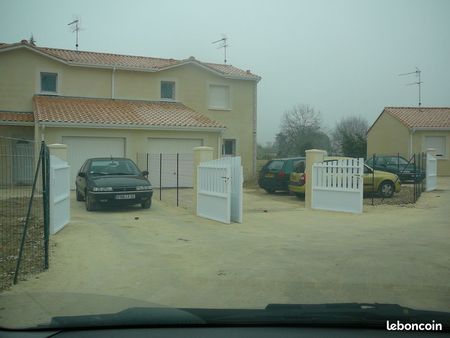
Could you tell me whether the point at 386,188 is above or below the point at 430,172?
below

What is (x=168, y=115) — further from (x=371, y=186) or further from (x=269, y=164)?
(x=371, y=186)

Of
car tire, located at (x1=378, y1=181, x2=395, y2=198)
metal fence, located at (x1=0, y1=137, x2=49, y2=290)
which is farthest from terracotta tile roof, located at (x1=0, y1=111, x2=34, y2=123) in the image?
car tire, located at (x1=378, y1=181, x2=395, y2=198)

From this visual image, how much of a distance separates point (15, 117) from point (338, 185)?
14.1 meters

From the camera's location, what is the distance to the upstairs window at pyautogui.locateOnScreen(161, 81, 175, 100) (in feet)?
85.1

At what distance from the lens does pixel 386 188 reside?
17.6m

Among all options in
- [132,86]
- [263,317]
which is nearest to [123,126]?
[132,86]

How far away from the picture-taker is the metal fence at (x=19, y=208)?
6944mm

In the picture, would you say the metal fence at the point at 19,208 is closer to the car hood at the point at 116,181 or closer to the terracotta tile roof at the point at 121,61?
the car hood at the point at 116,181

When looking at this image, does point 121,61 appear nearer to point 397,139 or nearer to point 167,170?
point 167,170

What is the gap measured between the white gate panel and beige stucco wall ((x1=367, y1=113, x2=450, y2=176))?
2122cm

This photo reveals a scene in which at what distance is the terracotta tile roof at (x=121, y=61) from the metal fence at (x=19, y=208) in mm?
15224

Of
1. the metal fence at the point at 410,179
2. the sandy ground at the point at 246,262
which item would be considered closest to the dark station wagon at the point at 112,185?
the sandy ground at the point at 246,262

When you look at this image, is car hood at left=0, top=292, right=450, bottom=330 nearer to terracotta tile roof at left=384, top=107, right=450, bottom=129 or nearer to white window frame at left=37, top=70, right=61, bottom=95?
white window frame at left=37, top=70, right=61, bottom=95

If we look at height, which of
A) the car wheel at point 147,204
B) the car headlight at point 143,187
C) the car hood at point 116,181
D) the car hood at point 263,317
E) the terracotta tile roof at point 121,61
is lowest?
the car wheel at point 147,204
